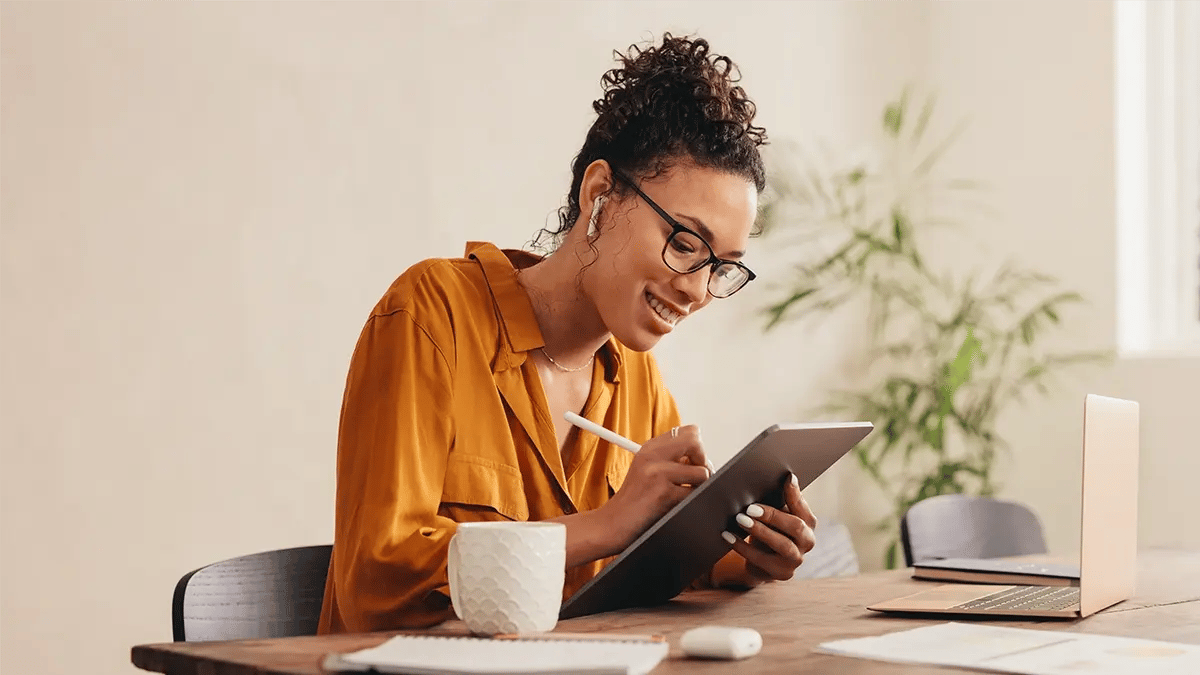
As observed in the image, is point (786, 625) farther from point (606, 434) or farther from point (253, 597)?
point (253, 597)

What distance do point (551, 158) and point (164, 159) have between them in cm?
102

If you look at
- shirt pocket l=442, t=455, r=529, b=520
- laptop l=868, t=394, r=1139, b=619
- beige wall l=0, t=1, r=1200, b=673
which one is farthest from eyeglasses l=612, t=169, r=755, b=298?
beige wall l=0, t=1, r=1200, b=673

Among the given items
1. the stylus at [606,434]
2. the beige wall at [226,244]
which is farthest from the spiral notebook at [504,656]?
the beige wall at [226,244]

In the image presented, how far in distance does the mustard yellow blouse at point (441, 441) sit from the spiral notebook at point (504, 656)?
0.96ft

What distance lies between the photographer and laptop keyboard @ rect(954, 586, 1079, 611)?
1335mm

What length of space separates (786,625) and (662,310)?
0.53m

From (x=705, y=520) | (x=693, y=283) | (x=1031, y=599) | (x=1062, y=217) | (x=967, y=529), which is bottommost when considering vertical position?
(x=967, y=529)

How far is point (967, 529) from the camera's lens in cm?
267

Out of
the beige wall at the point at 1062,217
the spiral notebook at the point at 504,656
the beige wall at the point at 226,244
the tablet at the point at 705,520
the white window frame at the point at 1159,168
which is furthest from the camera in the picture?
the white window frame at the point at 1159,168

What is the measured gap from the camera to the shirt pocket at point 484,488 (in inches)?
57.7

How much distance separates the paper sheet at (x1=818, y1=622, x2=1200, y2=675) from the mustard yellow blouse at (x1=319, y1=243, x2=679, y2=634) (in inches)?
18.5

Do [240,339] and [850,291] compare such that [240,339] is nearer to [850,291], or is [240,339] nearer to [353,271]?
[353,271]

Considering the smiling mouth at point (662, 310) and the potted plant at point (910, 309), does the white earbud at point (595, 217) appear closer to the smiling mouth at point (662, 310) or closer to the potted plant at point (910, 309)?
the smiling mouth at point (662, 310)

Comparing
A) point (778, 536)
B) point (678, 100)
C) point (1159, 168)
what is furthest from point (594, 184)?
point (1159, 168)
